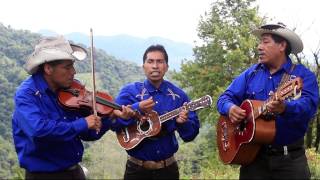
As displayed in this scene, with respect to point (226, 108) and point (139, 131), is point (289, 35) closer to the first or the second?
point (226, 108)

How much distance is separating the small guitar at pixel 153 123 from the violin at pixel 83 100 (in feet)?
1.63

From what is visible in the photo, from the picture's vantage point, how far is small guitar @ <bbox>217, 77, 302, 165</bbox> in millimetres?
4199

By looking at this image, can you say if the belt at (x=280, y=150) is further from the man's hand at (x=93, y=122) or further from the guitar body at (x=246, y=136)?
the man's hand at (x=93, y=122)

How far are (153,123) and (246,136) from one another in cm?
99

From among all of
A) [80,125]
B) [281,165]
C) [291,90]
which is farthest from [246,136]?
[80,125]

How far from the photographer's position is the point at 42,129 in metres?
3.98

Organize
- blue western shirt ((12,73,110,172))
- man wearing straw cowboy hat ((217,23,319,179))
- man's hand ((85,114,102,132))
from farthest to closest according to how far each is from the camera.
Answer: man wearing straw cowboy hat ((217,23,319,179)) < man's hand ((85,114,102,132)) < blue western shirt ((12,73,110,172))

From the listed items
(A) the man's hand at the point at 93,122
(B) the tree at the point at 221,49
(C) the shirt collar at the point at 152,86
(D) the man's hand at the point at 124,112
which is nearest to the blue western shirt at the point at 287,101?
(C) the shirt collar at the point at 152,86

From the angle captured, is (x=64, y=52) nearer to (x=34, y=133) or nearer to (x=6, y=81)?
(x=34, y=133)

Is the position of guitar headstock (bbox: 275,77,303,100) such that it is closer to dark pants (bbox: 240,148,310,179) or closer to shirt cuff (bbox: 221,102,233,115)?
dark pants (bbox: 240,148,310,179)

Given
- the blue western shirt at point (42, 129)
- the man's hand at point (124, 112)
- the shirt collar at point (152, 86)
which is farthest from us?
the shirt collar at point (152, 86)

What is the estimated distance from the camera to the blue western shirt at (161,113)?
506 cm

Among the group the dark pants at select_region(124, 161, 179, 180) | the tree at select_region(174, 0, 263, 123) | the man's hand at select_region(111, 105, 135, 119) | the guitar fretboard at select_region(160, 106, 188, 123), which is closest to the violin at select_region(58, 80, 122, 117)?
the man's hand at select_region(111, 105, 135, 119)

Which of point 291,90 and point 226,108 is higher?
point 291,90
